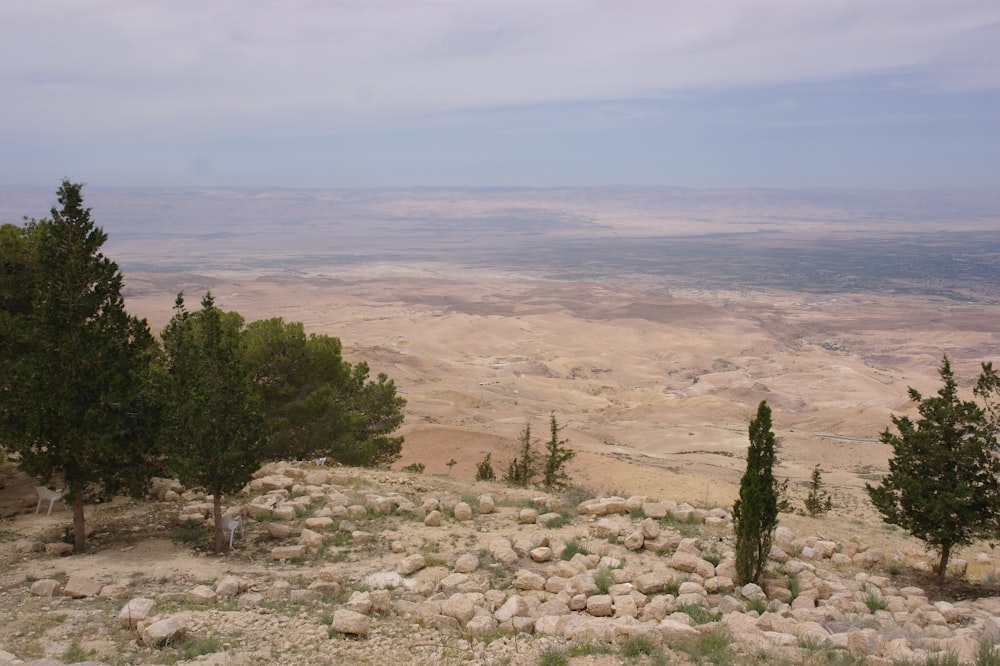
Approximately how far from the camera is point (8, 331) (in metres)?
12.5

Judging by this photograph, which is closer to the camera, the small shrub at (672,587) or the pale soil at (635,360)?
the small shrub at (672,587)

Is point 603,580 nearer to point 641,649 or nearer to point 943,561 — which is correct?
point 641,649

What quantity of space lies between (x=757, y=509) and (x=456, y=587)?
4583 millimetres

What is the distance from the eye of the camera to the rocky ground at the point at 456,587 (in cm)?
811

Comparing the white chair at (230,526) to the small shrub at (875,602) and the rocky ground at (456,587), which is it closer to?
the rocky ground at (456,587)

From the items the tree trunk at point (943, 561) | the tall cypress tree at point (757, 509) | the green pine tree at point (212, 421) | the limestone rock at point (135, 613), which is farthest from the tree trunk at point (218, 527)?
the tree trunk at point (943, 561)

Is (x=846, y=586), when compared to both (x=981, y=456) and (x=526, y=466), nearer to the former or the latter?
(x=981, y=456)

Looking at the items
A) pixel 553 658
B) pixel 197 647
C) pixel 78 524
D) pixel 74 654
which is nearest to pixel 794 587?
pixel 553 658

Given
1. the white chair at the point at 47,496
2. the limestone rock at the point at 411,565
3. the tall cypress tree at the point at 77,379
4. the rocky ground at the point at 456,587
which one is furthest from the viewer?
the white chair at the point at 47,496

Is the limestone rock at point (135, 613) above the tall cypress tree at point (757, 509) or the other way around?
the other way around

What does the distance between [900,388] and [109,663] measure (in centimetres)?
6231

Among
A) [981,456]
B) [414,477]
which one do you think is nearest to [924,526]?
[981,456]

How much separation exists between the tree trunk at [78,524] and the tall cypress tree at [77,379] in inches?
0.6

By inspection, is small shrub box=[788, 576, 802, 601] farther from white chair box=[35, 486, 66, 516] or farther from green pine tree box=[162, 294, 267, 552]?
white chair box=[35, 486, 66, 516]
